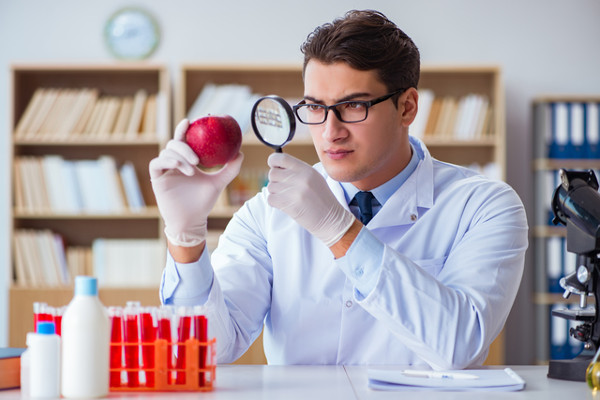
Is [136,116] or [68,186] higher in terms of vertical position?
[136,116]

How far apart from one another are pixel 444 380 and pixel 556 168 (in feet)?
9.73

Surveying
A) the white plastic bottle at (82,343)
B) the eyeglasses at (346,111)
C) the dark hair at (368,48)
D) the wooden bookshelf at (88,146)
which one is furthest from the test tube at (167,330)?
the wooden bookshelf at (88,146)

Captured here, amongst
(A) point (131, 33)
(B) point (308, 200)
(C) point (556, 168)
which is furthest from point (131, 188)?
(B) point (308, 200)

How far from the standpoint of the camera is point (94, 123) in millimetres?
3971

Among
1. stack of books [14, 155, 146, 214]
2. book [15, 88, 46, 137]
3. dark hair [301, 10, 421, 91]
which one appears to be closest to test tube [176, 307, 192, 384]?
dark hair [301, 10, 421, 91]

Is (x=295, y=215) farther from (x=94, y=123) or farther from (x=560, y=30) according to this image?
(x=560, y=30)

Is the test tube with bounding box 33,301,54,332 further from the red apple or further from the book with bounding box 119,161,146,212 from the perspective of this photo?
the book with bounding box 119,161,146,212

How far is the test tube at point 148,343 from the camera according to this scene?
47.1 inches

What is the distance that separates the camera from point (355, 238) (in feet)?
4.72

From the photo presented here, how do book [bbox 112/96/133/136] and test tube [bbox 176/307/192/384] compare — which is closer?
test tube [bbox 176/307/192/384]

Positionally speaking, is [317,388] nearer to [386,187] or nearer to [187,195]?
[187,195]

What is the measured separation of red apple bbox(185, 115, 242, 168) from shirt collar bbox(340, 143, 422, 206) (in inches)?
20.0

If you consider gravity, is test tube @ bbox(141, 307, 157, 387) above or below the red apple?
below

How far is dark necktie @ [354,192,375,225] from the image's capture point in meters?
1.79
